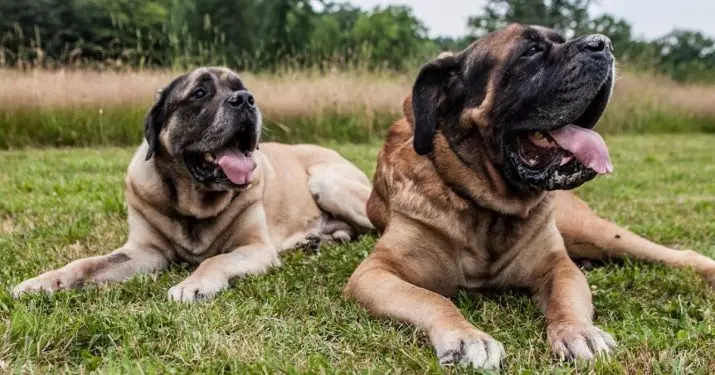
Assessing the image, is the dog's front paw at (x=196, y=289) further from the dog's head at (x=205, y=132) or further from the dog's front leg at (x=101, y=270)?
the dog's head at (x=205, y=132)

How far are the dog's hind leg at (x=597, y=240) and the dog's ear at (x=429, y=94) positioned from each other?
104 cm

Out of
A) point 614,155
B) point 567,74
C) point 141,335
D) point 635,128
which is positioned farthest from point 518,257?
point 635,128

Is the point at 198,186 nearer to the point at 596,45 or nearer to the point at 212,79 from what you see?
the point at 212,79

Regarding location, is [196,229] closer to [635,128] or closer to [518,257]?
[518,257]

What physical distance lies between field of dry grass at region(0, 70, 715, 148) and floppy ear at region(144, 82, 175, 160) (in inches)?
211

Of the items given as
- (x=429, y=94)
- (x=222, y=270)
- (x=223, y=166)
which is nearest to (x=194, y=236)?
(x=223, y=166)

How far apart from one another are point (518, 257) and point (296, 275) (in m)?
1.06

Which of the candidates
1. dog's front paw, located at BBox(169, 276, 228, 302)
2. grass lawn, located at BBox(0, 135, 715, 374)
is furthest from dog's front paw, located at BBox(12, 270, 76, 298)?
dog's front paw, located at BBox(169, 276, 228, 302)

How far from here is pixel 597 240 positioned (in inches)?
140

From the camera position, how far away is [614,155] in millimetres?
9945

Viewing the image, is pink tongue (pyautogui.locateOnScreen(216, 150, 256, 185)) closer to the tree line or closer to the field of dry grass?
the field of dry grass

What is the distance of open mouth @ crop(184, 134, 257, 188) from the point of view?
3.57m

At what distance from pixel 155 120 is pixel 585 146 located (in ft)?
7.43

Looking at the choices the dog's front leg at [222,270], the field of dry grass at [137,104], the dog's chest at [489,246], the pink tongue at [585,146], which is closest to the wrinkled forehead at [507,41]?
the pink tongue at [585,146]
